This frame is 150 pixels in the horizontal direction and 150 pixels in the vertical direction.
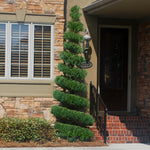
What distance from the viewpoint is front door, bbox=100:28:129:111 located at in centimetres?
928

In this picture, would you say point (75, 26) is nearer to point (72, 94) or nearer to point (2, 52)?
point (72, 94)

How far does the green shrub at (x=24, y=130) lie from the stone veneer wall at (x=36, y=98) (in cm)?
42

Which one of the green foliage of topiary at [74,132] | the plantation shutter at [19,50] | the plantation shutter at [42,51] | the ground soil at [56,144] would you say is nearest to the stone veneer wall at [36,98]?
the plantation shutter at [42,51]

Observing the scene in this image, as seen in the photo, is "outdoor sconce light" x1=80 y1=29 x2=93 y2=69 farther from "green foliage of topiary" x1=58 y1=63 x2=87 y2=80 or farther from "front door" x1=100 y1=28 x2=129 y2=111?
"green foliage of topiary" x1=58 y1=63 x2=87 y2=80

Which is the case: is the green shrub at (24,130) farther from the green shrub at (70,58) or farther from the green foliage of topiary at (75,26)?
the green foliage of topiary at (75,26)

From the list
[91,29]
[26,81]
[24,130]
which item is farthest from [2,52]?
[91,29]

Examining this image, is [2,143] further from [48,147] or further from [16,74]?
[16,74]

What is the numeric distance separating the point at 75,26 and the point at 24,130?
9.22ft

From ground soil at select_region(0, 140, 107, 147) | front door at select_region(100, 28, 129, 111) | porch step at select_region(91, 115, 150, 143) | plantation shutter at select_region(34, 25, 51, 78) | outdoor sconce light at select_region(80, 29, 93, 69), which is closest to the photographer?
ground soil at select_region(0, 140, 107, 147)

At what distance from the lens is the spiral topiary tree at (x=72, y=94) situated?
7.65 metres

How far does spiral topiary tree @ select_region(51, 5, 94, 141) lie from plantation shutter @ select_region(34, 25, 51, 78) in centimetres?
66

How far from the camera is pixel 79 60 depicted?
778 centimetres

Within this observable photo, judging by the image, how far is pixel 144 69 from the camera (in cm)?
898

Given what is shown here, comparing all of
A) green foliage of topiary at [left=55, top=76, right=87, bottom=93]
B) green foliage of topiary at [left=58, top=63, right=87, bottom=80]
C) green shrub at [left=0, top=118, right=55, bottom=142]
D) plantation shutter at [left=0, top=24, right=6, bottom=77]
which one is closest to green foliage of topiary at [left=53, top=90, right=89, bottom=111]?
green foliage of topiary at [left=55, top=76, right=87, bottom=93]
